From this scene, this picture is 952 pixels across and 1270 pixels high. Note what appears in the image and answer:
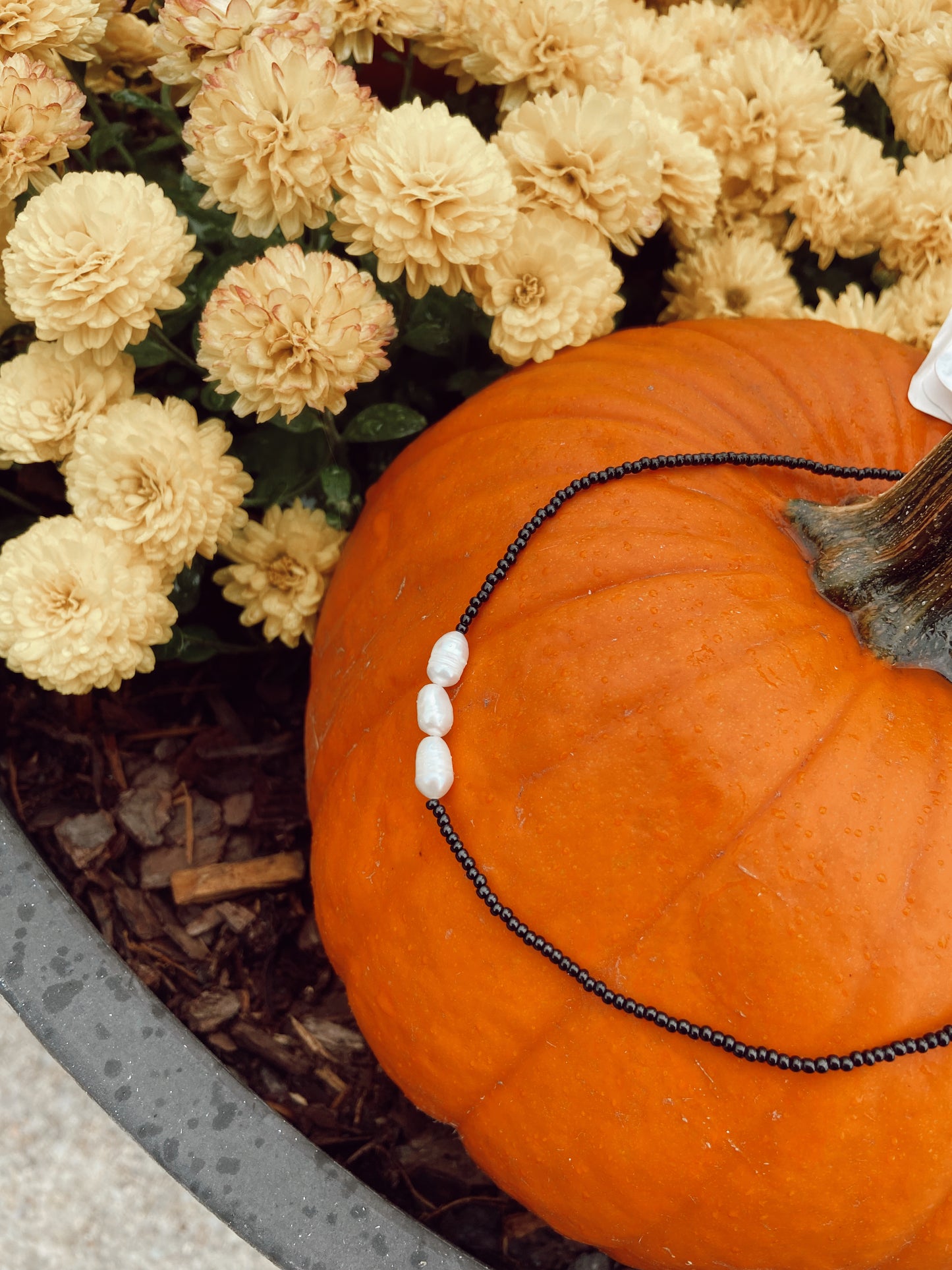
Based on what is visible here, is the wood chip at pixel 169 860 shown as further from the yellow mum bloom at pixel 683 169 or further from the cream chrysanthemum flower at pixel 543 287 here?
the yellow mum bloom at pixel 683 169

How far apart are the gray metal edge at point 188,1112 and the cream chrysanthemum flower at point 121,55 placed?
775mm

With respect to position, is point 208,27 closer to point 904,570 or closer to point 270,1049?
point 904,570

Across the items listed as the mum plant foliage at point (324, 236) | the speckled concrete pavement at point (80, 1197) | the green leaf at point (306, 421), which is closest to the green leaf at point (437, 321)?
the mum plant foliage at point (324, 236)

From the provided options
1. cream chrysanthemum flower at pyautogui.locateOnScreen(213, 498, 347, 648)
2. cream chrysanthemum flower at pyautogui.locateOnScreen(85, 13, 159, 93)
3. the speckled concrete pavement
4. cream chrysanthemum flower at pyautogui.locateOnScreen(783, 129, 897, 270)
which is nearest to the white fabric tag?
cream chrysanthemum flower at pyautogui.locateOnScreen(783, 129, 897, 270)

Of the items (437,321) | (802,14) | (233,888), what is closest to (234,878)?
(233,888)

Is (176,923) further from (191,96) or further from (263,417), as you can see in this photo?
(191,96)

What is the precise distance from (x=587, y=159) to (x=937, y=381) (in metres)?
0.34

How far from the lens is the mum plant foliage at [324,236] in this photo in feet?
2.61

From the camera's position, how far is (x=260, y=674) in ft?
3.80

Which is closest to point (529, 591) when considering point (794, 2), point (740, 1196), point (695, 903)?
point (695, 903)

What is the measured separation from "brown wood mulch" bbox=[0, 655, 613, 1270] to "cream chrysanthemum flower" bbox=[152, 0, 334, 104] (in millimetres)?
579

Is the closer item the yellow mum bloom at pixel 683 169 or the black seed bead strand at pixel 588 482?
the black seed bead strand at pixel 588 482

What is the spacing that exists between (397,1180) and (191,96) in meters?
0.96

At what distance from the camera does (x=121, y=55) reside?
1.00m
